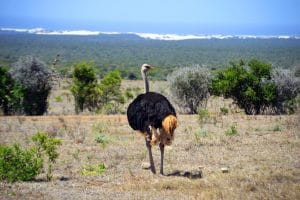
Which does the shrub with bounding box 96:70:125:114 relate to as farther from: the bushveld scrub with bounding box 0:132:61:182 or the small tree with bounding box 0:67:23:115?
the bushveld scrub with bounding box 0:132:61:182

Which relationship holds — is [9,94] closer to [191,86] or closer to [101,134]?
[191,86]

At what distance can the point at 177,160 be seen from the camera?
43.8 feet

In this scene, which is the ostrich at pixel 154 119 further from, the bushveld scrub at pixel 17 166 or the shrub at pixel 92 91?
the shrub at pixel 92 91

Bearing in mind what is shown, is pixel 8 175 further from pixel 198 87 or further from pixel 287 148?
pixel 198 87

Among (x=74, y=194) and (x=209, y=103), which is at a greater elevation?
(x=74, y=194)

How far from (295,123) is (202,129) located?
3.24 m

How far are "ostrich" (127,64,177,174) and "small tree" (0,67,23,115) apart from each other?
13.2 m

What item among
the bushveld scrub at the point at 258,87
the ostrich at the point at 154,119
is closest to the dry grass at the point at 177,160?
the ostrich at the point at 154,119

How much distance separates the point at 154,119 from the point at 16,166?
277 cm

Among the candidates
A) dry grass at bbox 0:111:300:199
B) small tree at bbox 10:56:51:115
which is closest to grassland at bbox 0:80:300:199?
dry grass at bbox 0:111:300:199

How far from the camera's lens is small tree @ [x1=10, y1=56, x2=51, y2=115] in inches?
985

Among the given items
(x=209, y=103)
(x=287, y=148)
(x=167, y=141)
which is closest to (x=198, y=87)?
(x=209, y=103)

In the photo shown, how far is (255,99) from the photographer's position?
24.6 meters

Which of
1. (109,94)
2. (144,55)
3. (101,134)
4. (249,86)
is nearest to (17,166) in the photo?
(101,134)
